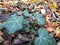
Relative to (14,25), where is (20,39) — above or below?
below

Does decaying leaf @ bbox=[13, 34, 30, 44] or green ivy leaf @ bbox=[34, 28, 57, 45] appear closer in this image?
green ivy leaf @ bbox=[34, 28, 57, 45]

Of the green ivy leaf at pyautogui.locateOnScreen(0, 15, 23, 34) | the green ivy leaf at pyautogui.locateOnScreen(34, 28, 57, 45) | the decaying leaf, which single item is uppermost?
the green ivy leaf at pyautogui.locateOnScreen(0, 15, 23, 34)

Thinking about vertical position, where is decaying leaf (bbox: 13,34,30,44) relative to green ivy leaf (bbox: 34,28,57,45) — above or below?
below

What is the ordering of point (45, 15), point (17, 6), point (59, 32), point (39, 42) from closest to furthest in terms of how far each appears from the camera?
point (39, 42)
point (59, 32)
point (45, 15)
point (17, 6)

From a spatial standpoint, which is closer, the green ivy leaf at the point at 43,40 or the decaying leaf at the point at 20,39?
the green ivy leaf at the point at 43,40

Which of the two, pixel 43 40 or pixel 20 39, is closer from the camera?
pixel 43 40

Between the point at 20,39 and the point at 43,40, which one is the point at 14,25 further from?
the point at 43,40

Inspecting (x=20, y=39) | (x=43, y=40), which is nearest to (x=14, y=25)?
(x=20, y=39)

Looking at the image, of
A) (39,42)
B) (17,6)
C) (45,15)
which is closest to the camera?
(39,42)

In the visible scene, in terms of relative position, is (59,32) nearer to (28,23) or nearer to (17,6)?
(28,23)

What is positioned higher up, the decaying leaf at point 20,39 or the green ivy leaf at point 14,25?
the green ivy leaf at point 14,25

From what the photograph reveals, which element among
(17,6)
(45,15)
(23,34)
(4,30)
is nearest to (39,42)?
(23,34)
